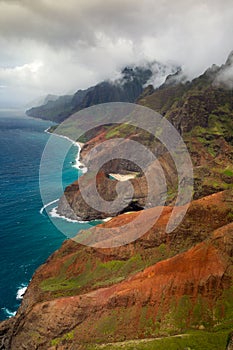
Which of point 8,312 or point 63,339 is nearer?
point 63,339

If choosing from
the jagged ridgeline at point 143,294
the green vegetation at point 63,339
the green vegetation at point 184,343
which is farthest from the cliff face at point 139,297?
the green vegetation at point 184,343

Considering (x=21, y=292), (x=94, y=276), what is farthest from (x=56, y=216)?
(x=94, y=276)

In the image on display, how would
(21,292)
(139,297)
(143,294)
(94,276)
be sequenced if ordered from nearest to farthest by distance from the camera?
(139,297) → (143,294) → (94,276) → (21,292)

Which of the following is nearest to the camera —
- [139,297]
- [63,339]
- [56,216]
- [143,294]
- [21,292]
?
[63,339]

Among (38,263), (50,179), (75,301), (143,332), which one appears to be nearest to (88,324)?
(75,301)

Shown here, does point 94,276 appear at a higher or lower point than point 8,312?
higher

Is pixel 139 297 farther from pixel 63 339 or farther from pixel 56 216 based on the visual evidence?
pixel 56 216

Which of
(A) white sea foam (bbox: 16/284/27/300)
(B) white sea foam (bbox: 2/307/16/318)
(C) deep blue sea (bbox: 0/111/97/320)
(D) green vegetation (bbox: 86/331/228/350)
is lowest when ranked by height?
(B) white sea foam (bbox: 2/307/16/318)

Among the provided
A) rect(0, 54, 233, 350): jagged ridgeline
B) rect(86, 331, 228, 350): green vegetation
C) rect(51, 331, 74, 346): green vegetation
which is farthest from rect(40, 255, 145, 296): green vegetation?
rect(86, 331, 228, 350): green vegetation

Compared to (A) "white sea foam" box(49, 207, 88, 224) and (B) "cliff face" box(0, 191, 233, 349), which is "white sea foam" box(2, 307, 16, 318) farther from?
(A) "white sea foam" box(49, 207, 88, 224)

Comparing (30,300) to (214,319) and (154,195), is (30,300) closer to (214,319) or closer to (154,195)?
(214,319)
